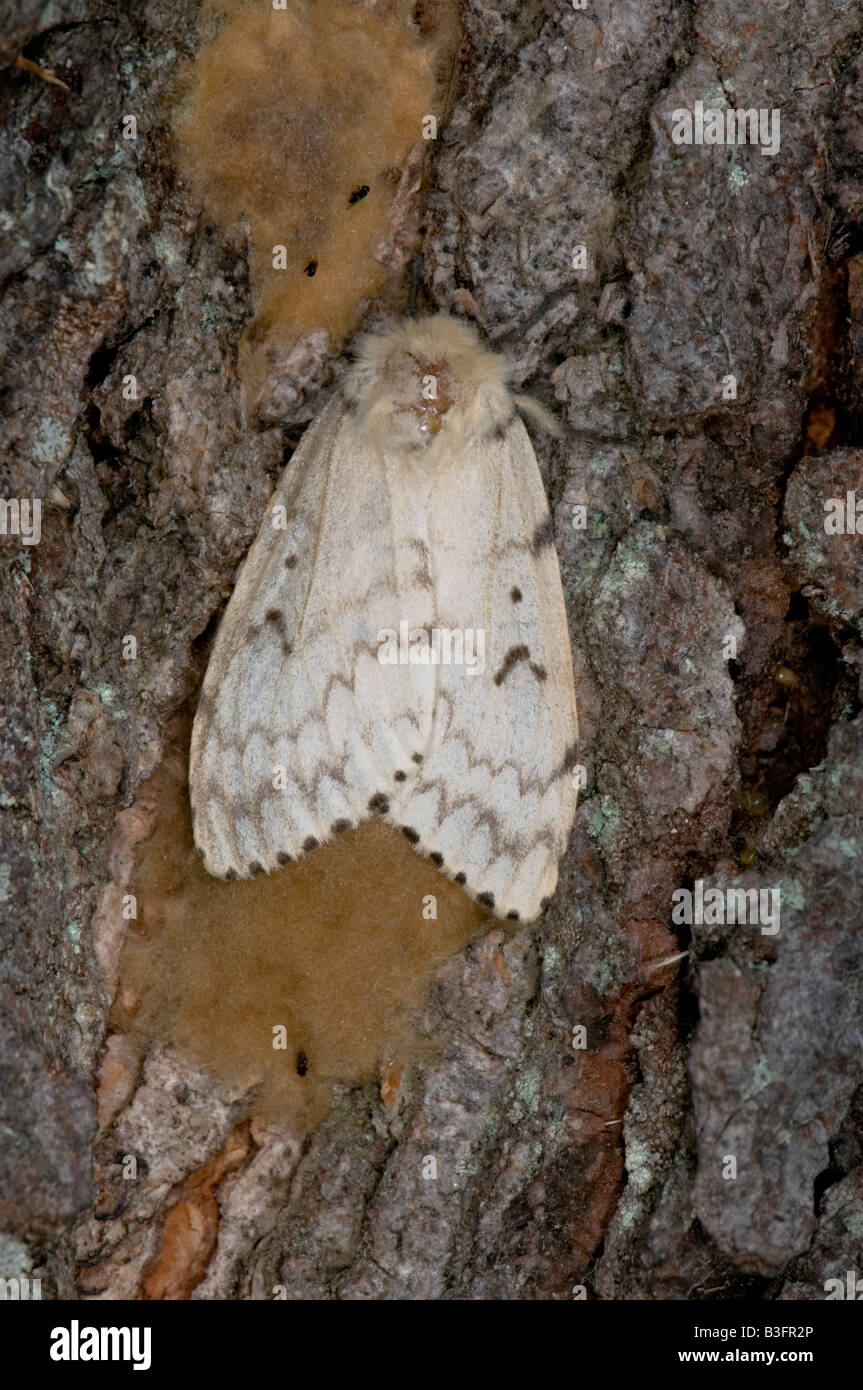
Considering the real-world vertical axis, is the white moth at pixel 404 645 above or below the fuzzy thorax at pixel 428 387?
below

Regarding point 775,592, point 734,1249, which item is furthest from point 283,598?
point 734,1249

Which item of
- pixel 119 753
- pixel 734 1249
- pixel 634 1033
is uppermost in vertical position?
pixel 119 753

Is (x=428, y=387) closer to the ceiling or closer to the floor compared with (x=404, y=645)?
closer to the ceiling

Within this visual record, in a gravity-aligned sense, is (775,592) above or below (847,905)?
above

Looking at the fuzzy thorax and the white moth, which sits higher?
the fuzzy thorax

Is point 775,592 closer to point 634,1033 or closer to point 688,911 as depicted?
point 688,911
